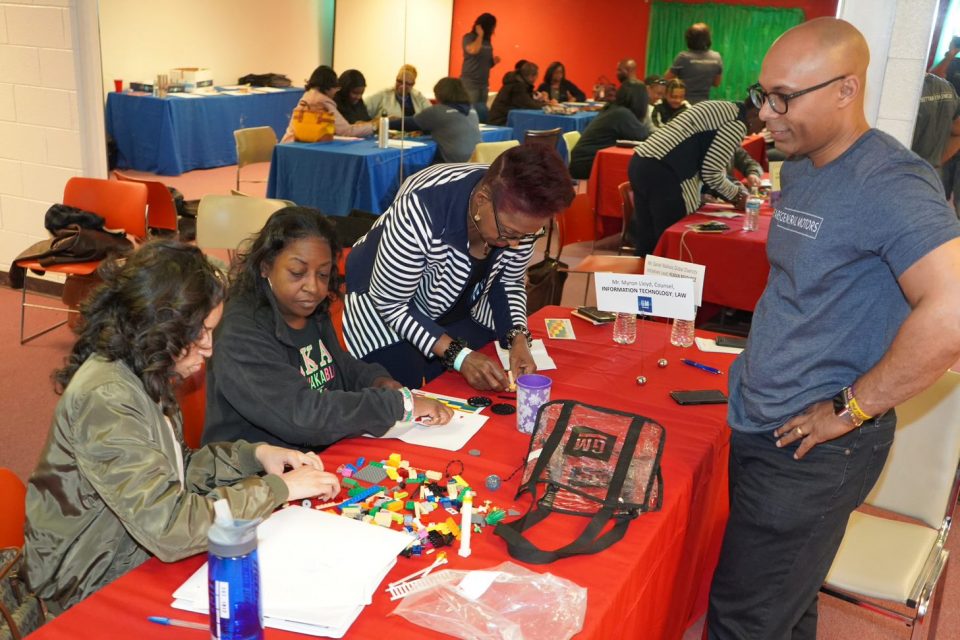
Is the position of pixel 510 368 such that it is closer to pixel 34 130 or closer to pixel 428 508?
pixel 428 508

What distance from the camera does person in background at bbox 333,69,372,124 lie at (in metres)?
5.00

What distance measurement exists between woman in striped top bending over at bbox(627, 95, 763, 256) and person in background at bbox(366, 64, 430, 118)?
1.43 meters

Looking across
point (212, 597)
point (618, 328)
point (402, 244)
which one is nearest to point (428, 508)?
point (212, 597)

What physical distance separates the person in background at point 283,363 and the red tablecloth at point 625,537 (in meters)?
0.08

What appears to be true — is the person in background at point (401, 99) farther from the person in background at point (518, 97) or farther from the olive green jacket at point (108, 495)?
the olive green jacket at point (108, 495)

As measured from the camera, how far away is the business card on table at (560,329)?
8.76 ft

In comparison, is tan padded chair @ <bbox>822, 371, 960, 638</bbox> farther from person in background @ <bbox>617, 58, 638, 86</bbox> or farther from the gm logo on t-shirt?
person in background @ <bbox>617, 58, 638, 86</bbox>

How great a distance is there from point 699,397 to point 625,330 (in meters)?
0.47

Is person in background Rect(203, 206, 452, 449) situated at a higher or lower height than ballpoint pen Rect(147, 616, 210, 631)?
higher

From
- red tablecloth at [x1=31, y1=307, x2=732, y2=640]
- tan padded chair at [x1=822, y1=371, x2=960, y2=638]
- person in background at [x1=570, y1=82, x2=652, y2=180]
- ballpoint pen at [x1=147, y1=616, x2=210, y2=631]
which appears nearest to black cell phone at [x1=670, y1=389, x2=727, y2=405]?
red tablecloth at [x1=31, y1=307, x2=732, y2=640]

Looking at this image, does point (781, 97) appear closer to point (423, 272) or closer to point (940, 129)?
point (423, 272)

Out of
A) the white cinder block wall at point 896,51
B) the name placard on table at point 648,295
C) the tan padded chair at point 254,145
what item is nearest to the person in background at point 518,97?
the tan padded chair at point 254,145

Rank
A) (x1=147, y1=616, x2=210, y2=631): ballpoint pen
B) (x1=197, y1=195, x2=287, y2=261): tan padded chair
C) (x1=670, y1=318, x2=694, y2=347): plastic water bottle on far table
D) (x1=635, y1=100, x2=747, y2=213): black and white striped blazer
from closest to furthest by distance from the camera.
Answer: (x1=147, y1=616, x2=210, y2=631): ballpoint pen → (x1=670, y1=318, x2=694, y2=347): plastic water bottle on far table → (x1=197, y1=195, x2=287, y2=261): tan padded chair → (x1=635, y1=100, x2=747, y2=213): black and white striped blazer

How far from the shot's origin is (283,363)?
1.90 m
